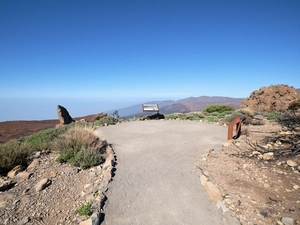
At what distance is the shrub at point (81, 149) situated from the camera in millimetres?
5199

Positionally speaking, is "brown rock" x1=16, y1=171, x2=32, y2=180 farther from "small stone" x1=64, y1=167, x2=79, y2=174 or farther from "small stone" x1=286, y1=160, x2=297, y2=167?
"small stone" x1=286, y1=160, x2=297, y2=167

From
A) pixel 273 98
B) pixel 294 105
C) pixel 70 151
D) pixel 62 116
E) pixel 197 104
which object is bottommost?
pixel 197 104

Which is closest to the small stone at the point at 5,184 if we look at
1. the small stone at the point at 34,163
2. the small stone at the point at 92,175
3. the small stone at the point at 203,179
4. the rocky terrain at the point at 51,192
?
the rocky terrain at the point at 51,192

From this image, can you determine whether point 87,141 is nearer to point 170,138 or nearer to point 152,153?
point 152,153

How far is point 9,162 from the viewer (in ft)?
17.0

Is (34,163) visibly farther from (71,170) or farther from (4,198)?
(4,198)

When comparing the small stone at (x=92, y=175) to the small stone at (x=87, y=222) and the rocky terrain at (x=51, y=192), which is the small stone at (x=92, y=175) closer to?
the rocky terrain at (x=51, y=192)

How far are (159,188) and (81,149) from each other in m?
2.92

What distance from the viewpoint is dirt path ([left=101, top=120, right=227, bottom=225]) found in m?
3.10

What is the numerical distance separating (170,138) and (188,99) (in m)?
50.7

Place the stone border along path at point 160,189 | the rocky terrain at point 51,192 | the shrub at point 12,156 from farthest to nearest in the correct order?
the shrub at point 12,156, the rocky terrain at point 51,192, the stone border along path at point 160,189

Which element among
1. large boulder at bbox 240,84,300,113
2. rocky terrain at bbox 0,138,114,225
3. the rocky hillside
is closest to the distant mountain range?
the rocky hillside

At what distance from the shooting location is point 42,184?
4195 mm

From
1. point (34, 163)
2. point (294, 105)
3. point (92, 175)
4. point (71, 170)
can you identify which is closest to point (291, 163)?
point (92, 175)
